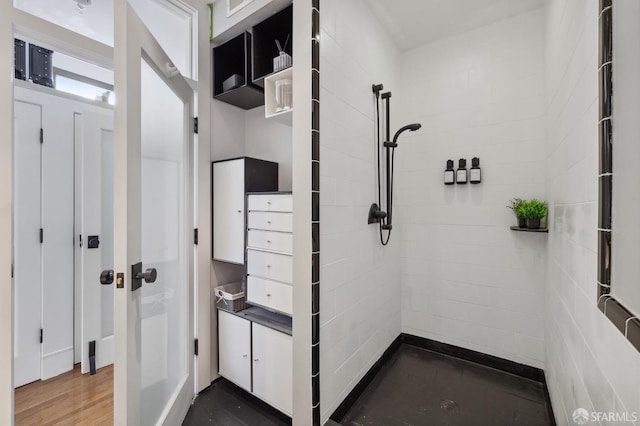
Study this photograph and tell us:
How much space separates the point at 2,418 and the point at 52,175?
1552mm

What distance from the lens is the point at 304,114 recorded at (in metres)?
1.37

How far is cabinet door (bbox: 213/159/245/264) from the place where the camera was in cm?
179

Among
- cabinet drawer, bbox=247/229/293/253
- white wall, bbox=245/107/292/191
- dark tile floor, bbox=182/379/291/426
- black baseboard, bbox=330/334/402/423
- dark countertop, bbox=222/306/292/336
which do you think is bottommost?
dark tile floor, bbox=182/379/291/426

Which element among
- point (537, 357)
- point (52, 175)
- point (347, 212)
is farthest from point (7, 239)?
point (537, 357)

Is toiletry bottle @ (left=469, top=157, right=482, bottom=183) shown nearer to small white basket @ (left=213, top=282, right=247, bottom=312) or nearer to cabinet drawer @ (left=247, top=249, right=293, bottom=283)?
cabinet drawer @ (left=247, top=249, right=293, bottom=283)

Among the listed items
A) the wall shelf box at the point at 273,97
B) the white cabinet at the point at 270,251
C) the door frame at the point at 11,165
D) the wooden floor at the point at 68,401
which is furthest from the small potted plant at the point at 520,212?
the wooden floor at the point at 68,401

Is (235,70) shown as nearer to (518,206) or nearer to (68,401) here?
(518,206)

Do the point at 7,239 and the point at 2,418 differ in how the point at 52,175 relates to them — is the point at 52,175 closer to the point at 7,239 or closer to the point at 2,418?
the point at 7,239

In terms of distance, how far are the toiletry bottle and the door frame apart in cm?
189

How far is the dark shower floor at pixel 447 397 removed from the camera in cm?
152

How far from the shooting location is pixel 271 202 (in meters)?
1.61

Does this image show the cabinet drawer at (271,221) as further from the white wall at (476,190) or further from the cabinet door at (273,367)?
the white wall at (476,190)

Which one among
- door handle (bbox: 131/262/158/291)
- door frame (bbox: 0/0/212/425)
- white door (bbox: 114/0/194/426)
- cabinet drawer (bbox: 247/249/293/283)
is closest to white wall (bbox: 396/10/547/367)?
cabinet drawer (bbox: 247/249/293/283)

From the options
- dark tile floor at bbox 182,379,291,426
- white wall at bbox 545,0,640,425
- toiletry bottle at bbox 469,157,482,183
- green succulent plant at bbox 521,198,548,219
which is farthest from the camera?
toiletry bottle at bbox 469,157,482,183
